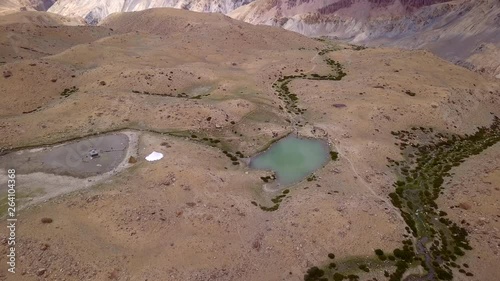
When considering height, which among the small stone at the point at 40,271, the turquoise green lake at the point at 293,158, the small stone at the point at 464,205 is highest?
the small stone at the point at 40,271

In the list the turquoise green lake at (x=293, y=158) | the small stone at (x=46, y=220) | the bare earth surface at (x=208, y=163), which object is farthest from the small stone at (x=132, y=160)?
the turquoise green lake at (x=293, y=158)

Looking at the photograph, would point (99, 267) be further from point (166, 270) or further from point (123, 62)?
point (123, 62)

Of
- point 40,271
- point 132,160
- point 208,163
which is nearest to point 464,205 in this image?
point 208,163

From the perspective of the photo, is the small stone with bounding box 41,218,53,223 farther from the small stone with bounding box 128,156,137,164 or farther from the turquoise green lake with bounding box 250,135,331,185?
the turquoise green lake with bounding box 250,135,331,185

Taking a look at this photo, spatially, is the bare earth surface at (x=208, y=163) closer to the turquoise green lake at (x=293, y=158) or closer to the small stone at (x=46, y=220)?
the small stone at (x=46, y=220)

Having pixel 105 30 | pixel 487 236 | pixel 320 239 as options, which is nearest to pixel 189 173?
pixel 320 239
